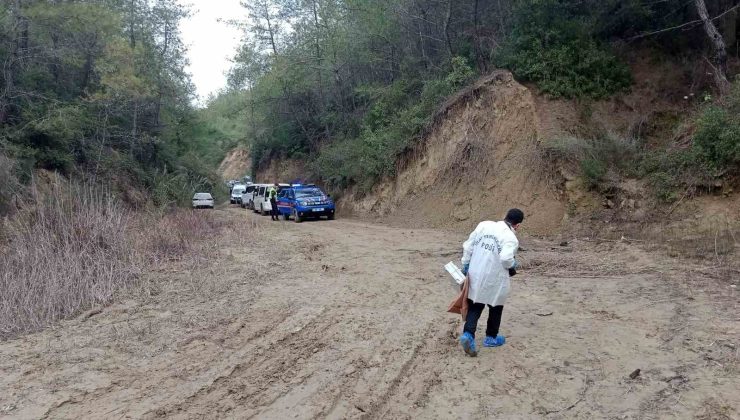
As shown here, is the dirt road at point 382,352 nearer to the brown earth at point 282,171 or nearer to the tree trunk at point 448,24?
the tree trunk at point 448,24

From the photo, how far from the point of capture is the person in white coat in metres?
5.49

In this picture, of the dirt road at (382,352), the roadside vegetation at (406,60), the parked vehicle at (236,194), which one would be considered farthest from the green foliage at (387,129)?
the parked vehicle at (236,194)

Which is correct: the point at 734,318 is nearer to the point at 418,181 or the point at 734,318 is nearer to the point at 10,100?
the point at 418,181

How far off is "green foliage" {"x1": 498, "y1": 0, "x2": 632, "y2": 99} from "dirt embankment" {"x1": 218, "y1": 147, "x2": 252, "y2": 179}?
196 feet

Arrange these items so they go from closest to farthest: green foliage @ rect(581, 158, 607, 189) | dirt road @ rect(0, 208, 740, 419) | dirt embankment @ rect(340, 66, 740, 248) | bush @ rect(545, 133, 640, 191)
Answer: dirt road @ rect(0, 208, 740, 419), dirt embankment @ rect(340, 66, 740, 248), bush @ rect(545, 133, 640, 191), green foliage @ rect(581, 158, 607, 189)

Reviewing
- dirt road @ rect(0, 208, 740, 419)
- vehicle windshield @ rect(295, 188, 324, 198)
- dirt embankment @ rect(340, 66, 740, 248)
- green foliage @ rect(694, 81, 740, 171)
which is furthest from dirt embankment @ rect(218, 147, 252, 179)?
dirt road @ rect(0, 208, 740, 419)

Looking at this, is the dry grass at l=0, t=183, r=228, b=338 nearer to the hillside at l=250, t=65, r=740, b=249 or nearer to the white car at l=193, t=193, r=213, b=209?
the hillside at l=250, t=65, r=740, b=249

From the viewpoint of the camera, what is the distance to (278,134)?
3722 cm

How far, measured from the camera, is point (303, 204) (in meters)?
22.9

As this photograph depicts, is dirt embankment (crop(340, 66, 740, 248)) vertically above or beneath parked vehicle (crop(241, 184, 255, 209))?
above

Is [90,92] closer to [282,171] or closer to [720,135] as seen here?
[282,171]

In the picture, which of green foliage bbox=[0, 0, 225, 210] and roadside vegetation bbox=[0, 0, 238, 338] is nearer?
roadside vegetation bbox=[0, 0, 238, 338]

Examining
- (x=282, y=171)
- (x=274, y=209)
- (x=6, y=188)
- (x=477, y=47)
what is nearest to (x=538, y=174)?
(x=477, y=47)

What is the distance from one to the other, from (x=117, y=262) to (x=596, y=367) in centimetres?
783
